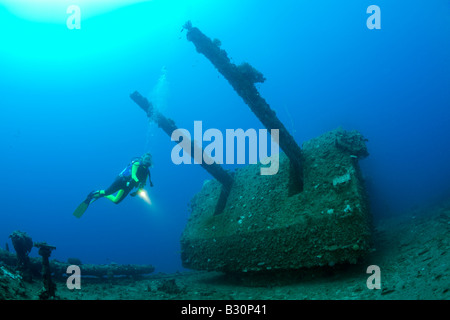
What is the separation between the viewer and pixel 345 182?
4.48 metres

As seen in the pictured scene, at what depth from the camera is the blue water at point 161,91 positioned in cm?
4431

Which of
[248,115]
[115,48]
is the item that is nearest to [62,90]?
[115,48]

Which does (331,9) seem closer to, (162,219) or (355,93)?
(355,93)

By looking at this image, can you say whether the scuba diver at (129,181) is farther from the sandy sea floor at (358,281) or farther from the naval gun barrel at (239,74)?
the naval gun barrel at (239,74)

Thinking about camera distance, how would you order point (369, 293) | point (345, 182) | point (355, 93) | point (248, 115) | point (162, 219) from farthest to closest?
point (248, 115) < point (162, 219) < point (355, 93) < point (345, 182) < point (369, 293)

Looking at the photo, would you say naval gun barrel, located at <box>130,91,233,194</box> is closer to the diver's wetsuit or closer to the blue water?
the diver's wetsuit

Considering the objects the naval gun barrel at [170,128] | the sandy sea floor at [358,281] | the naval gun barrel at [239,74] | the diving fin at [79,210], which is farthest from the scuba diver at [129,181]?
the naval gun barrel at [239,74]

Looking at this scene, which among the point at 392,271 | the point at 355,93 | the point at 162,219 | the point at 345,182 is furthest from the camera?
the point at 162,219

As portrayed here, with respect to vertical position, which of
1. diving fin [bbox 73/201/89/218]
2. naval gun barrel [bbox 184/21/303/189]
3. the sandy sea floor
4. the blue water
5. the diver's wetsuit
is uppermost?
the blue water

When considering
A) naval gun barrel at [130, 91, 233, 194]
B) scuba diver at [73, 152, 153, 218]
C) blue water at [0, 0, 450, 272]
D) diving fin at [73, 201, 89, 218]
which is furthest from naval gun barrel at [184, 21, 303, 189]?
blue water at [0, 0, 450, 272]

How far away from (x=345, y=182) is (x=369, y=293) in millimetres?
1987

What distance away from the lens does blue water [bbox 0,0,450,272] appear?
1745 inches

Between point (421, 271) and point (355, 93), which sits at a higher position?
point (355, 93)

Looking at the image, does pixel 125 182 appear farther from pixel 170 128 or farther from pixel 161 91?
pixel 161 91
